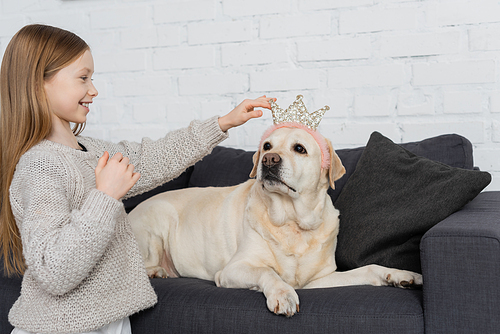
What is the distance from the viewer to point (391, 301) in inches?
59.5

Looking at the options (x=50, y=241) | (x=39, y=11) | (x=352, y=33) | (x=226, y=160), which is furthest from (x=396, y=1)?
(x=39, y=11)

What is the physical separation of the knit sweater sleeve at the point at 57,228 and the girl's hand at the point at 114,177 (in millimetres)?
38

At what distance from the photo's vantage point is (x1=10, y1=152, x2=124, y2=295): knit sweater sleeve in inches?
50.9

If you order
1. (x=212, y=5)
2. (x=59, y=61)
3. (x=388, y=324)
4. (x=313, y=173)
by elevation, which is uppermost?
(x=212, y=5)

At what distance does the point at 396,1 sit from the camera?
→ 2.74 m

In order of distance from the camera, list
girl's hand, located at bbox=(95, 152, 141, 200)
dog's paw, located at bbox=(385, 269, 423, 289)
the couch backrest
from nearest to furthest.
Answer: girl's hand, located at bbox=(95, 152, 141, 200), dog's paw, located at bbox=(385, 269, 423, 289), the couch backrest

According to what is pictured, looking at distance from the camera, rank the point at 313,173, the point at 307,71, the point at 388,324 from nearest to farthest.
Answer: the point at 388,324
the point at 313,173
the point at 307,71

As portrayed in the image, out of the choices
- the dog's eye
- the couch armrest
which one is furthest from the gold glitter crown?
the couch armrest

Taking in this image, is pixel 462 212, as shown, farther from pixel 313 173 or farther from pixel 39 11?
pixel 39 11

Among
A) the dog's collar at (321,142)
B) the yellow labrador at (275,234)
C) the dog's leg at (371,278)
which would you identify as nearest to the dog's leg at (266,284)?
the yellow labrador at (275,234)

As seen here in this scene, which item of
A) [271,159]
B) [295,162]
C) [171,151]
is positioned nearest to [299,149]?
[295,162]

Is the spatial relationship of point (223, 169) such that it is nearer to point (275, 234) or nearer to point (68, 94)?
point (275, 234)

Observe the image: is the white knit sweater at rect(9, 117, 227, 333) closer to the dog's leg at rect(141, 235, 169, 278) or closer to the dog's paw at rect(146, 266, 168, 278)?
the dog's paw at rect(146, 266, 168, 278)

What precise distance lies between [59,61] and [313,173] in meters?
1.09
